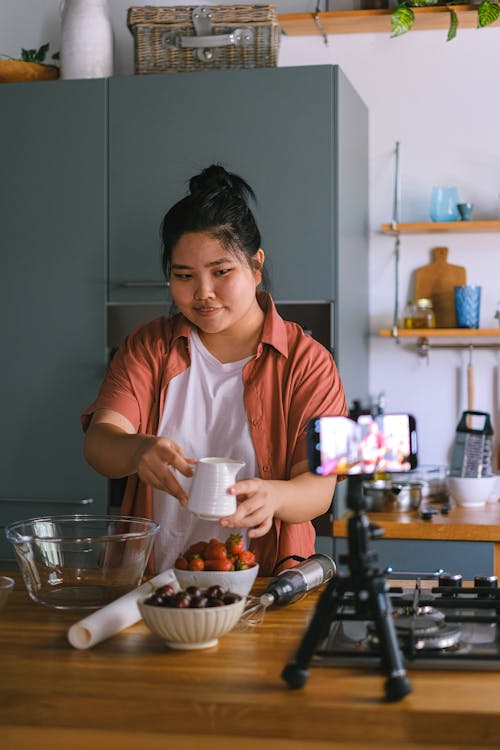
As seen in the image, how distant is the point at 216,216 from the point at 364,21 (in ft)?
5.81

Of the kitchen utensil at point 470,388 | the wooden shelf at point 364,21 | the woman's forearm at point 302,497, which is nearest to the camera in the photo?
the woman's forearm at point 302,497

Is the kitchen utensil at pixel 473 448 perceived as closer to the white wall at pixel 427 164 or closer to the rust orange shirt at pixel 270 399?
the white wall at pixel 427 164

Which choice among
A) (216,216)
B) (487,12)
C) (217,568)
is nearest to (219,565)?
(217,568)

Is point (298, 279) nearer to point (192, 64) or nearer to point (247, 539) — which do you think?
point (192, 64)

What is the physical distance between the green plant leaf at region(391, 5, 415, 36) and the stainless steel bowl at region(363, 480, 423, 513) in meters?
1.52

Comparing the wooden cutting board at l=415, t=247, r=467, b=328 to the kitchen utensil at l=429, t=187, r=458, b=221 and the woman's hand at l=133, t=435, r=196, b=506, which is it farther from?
the woman's hand at l=133, t=435, r=196, b=506

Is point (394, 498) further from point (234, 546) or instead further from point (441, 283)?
point (234, 546)

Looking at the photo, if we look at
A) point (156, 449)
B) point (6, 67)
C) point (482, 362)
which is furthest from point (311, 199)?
point (156, 449)

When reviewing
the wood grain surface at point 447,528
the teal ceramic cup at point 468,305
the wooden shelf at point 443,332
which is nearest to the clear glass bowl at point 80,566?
the wood grain surface at point 447,528

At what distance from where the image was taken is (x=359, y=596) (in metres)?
1.24

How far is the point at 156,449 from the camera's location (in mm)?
1676

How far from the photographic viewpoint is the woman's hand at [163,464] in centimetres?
165

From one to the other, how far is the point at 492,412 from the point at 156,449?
213 centimetres

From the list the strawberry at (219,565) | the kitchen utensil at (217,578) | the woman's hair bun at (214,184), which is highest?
the woman's hair bun at (214,184)
